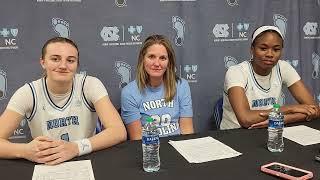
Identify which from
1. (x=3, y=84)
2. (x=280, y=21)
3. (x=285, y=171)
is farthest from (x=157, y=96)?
(x=280, y=21)

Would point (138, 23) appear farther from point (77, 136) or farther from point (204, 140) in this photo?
point (204, 140)

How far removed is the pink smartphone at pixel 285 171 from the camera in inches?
53.1

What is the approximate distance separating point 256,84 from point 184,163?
1294mm

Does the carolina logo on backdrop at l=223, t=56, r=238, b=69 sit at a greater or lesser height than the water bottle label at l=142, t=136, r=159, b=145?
greater

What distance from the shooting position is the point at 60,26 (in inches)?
110

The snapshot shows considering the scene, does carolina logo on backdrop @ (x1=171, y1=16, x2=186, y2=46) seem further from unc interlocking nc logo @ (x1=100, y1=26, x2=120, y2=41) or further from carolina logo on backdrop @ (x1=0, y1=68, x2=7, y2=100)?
carolina logo on backdrop @ (x1=0, y1=68, x2=7, y2=100)

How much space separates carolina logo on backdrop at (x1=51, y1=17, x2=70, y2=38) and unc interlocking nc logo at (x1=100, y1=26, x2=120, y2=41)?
0.28 metres

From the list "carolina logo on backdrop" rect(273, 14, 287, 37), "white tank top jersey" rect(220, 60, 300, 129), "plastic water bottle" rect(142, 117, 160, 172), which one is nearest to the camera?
"plastic water bottle" rect(142, 117, 160, 172)

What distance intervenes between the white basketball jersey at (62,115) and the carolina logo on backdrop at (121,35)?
0.82 m

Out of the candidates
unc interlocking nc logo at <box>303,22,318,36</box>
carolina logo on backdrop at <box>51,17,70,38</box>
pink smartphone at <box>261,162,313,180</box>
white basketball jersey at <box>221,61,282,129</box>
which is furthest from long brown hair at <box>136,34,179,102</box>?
unc interlocking nc logo at <box>303,22,318,36</box>

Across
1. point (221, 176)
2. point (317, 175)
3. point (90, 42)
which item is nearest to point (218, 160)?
point (221, 176)

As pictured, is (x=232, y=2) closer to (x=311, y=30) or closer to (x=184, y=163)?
(x=311, y=30)

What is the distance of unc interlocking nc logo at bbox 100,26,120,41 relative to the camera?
2.89 metres

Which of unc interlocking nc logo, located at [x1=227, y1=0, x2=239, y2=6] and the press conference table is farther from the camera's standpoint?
unc interlocking nc logo, located at [x1=227, y1=0, x2=239, y2=6]
